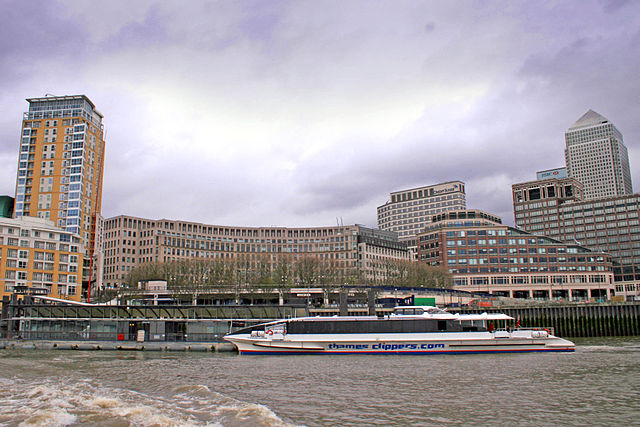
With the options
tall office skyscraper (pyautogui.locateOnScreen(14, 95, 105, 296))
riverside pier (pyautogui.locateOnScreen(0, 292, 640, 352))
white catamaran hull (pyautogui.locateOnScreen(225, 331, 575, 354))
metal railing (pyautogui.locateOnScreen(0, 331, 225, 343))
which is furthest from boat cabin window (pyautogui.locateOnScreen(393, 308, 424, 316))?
tall office skyscraper (pyautogui.locateOnScreen(14, 95, 105, 296))

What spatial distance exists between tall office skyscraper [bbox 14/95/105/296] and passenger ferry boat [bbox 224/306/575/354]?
122 meters

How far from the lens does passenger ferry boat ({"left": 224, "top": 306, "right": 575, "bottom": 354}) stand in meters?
59.3

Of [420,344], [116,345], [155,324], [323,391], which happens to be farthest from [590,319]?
[116,345]

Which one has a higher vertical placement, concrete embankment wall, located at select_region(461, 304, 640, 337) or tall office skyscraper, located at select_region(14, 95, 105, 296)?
tall office skyscraper, located at select_region(14, 95, 105, 296)

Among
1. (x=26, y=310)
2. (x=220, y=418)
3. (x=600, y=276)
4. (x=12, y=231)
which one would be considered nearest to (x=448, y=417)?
(x=220, y=418)

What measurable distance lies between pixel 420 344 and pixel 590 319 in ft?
160

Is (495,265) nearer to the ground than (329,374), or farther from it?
farther from it

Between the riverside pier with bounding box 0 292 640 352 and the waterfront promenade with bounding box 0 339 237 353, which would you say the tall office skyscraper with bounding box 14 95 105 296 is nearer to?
the riverside pier with bounding box 0 292 640 352

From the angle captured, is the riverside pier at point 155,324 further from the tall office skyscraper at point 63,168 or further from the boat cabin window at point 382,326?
the tall office skyscraper at point 63,168

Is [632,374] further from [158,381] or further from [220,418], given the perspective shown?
[158,381]

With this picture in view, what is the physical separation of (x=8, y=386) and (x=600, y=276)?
7426 inches

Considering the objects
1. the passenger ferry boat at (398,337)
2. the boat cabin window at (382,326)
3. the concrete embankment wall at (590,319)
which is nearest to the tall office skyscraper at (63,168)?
the passenger ferry boat at (398,337)

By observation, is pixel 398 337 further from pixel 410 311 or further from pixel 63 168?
pixel 63 168

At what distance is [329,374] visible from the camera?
4275 centimetres
